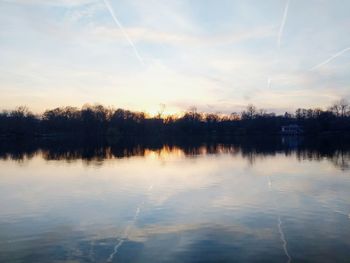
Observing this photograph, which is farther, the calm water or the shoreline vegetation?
the shoreline vegetation

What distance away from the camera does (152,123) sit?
19488 cm

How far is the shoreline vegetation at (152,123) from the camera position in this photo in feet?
504

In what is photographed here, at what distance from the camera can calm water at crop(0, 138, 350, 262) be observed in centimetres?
1197

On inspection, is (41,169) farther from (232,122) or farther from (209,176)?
(232,122)

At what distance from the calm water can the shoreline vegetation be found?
130328mm

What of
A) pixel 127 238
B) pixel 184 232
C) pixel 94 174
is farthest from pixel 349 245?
pixel 94 174

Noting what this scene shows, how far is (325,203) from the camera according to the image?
19250mm

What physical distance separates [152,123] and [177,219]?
587 ft

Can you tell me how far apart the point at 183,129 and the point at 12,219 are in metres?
162

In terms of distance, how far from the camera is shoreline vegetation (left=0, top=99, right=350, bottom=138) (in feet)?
504

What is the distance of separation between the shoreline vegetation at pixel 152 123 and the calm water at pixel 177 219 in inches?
5131

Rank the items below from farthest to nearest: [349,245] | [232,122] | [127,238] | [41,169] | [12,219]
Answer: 1. [232,122]
2. [41,169]
3. [12,219]
4. [127,238]
5. [349,245]

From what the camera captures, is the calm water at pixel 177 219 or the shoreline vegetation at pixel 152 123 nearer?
the calm water at pixel 177 219

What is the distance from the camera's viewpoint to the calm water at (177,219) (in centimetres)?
1197
